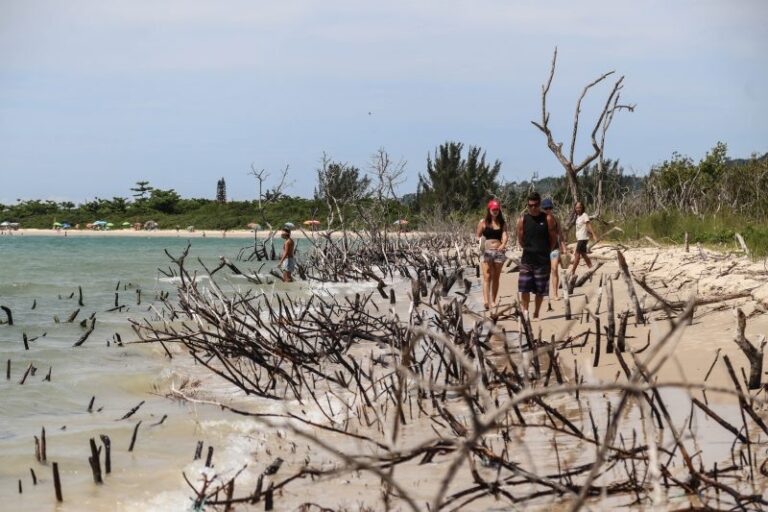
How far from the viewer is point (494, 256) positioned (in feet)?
33.9

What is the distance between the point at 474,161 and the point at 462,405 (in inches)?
1798

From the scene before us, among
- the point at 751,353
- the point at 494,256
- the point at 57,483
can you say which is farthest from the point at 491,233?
the point at 57,483

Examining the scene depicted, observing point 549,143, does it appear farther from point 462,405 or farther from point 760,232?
point 462,405

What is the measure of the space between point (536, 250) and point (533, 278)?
0.98 feet

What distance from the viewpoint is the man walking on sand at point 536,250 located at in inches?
368

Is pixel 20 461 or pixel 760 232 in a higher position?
pixel 760 232

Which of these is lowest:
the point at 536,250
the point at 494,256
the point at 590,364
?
the point at 590,364

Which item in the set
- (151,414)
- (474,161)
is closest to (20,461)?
(151,414)

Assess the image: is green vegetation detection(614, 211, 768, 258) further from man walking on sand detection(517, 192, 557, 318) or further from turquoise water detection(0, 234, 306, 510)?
turquoise water detection(0, 234, 306, 510)

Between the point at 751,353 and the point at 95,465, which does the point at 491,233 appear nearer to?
the point at 751,353

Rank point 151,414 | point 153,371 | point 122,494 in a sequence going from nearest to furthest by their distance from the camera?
point 122,494, point 151,414, point 153,371

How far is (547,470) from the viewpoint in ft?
13.6

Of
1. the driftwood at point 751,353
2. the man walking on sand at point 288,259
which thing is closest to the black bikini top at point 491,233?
the driftwood at point 751,353

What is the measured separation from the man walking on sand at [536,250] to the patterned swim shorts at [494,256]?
75 cm
